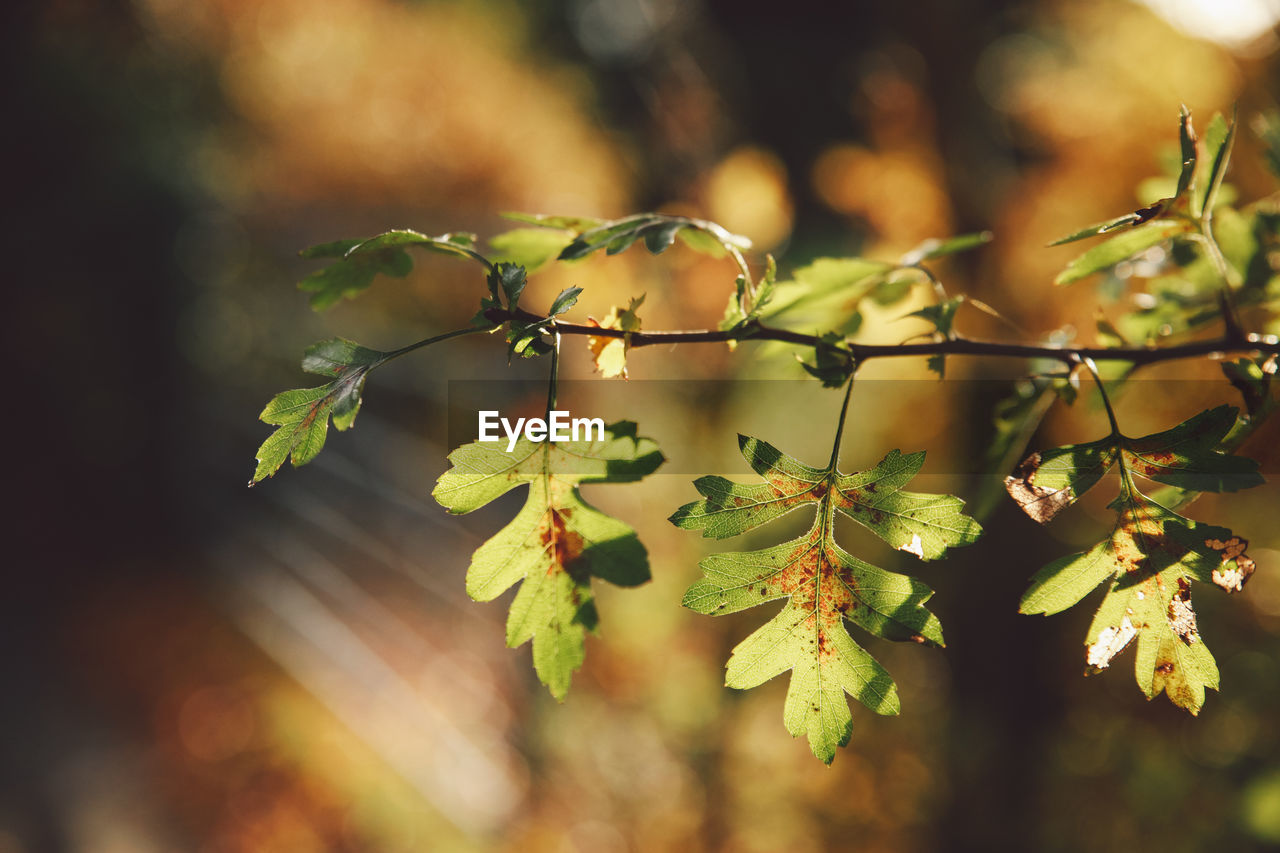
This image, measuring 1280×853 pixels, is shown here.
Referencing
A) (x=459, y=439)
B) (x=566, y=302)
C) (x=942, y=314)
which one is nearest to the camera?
(x=566, y=302)

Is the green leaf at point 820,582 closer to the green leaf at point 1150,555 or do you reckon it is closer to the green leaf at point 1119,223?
the green leaf at point 1150,555

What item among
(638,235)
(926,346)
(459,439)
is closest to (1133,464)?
(926,346)

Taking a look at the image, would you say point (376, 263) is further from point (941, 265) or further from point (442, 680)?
point (442, 680)

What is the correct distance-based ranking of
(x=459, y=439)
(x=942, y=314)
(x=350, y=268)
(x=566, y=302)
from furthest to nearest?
1. (x=459, y=439)
2. (x=350, y=268)
3. (x=942, y=314)
4. (x=566, y=302)

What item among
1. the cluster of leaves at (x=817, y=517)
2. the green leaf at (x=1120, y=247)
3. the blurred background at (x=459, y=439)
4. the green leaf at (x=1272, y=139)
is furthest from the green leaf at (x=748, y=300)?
the green leaf at (x=1272, y=139)

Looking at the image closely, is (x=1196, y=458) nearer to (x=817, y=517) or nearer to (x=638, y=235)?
(x=817, y=517)

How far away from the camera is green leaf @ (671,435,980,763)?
23.6 inches

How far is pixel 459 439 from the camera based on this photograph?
4.31 meters

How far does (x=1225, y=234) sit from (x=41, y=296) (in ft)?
17.9

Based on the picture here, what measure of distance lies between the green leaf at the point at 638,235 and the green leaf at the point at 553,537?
18 centimetres

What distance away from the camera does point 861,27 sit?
709 cm

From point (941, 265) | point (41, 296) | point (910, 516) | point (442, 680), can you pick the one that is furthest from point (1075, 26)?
point (41, 296)

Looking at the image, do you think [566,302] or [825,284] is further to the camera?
[825,284]

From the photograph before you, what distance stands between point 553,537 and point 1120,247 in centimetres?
64
